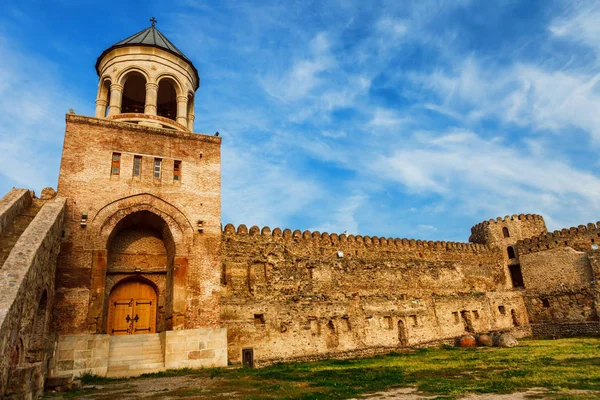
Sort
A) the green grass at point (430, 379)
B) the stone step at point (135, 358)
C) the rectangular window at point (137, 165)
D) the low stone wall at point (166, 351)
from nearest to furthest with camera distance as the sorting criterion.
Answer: the green grass at point (430, 379)
the low stone wall at point (166, 351)
the stone step at point (135, 358)
the rectangular window at point (137, 165)

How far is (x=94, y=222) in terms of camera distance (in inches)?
564

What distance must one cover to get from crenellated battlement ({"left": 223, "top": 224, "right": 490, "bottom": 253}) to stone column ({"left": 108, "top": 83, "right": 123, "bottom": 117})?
6817mm

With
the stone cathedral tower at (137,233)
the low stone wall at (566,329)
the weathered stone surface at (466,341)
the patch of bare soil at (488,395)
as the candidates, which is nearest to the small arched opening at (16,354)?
the stone cathedral tower at (137,233)

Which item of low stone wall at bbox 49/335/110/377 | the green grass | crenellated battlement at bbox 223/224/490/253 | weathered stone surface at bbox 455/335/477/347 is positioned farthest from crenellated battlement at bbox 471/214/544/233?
low stone wall at bbox 49/335/110/377

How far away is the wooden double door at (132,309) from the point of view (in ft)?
49.8

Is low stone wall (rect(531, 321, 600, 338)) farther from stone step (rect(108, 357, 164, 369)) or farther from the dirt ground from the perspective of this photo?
stone step (rect(108, 357, 164, 369))

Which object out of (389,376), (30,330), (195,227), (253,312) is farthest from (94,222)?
(389,376)

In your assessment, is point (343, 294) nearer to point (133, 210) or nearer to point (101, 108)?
point (133, 210)

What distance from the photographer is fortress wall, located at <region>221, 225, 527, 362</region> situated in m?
17.4

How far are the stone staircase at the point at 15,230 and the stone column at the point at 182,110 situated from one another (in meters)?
6.60

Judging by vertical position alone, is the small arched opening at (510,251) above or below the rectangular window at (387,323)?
above

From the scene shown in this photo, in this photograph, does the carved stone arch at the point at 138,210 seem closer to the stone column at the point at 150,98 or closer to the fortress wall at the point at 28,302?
the fortress wall at the point at 28,302

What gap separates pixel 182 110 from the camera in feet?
59.7

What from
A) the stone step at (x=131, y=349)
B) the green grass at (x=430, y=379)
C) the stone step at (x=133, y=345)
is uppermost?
the stone step at (x=133, y=345)
